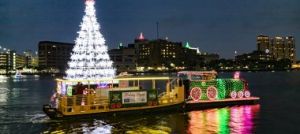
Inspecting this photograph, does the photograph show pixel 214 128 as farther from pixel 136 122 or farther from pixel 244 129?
pixel 136 122

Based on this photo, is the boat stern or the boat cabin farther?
the boat stern

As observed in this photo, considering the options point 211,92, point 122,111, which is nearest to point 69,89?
point 122,111

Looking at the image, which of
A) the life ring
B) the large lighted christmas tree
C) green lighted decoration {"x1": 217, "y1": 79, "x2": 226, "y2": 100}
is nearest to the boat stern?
the life ring

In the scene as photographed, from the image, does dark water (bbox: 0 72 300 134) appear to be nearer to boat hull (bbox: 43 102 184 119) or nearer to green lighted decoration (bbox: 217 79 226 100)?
boat hull (bbox: 43 102 184 119)

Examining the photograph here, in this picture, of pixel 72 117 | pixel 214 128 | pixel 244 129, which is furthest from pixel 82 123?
pixel 244 129

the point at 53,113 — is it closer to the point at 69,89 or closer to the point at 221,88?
the point at 69,89

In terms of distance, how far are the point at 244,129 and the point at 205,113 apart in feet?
29.1

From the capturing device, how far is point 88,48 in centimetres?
5369

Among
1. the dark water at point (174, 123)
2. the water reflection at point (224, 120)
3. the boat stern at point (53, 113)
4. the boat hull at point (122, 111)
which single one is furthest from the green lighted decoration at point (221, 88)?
the boat stern at point (53, 113)

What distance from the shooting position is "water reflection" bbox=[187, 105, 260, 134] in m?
31.8

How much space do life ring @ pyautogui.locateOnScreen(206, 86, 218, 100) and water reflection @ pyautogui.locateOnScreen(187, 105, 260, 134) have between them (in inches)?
75.1

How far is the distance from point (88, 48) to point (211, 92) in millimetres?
17619

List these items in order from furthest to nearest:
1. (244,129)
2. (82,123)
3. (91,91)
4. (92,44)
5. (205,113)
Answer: (92,44) → (205,113) → (91,91) → (82,123) → (244,129)

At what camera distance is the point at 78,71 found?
54031 millimetres
